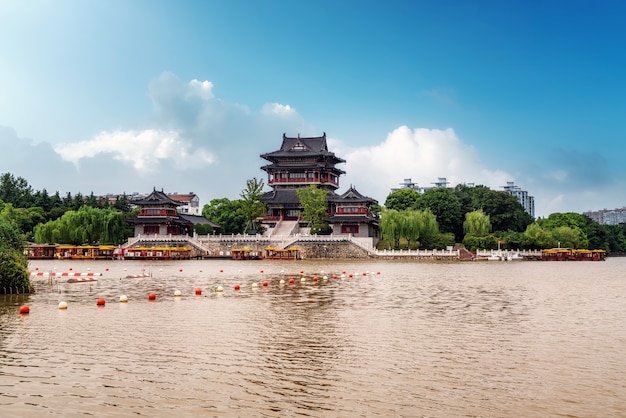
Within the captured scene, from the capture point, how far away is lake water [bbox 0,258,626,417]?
9.92 meters

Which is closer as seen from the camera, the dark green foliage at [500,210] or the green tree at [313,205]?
the green tree at [313,205]

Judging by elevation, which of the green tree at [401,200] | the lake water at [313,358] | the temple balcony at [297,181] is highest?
the temple balcony at [297,181]

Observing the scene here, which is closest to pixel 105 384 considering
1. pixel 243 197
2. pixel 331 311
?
Result: pixel 331 311

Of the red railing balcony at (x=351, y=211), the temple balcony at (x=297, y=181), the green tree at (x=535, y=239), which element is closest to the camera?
the green tree at (x=535, y=239)

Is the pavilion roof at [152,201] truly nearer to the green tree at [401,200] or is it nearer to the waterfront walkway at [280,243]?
the waterfront walkway at [280,243]

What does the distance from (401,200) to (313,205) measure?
59.4ft

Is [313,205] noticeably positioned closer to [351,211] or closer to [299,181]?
[351,211]

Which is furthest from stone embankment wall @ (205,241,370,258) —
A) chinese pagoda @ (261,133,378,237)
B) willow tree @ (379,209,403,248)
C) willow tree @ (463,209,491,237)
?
willow tree @ (463,209,491,237)

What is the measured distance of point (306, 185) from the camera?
94.0 metres

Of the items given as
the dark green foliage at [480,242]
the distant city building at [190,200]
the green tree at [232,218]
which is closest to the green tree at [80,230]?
the green tree at [232,218]

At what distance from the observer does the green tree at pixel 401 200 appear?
93.8 meters

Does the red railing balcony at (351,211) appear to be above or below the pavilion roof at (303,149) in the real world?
below

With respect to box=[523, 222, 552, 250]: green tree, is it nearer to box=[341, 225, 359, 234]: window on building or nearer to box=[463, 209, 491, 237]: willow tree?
box=[463, 209, 491, 237]: willow tree

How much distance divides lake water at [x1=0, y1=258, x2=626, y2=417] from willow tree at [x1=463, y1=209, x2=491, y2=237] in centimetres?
5736
